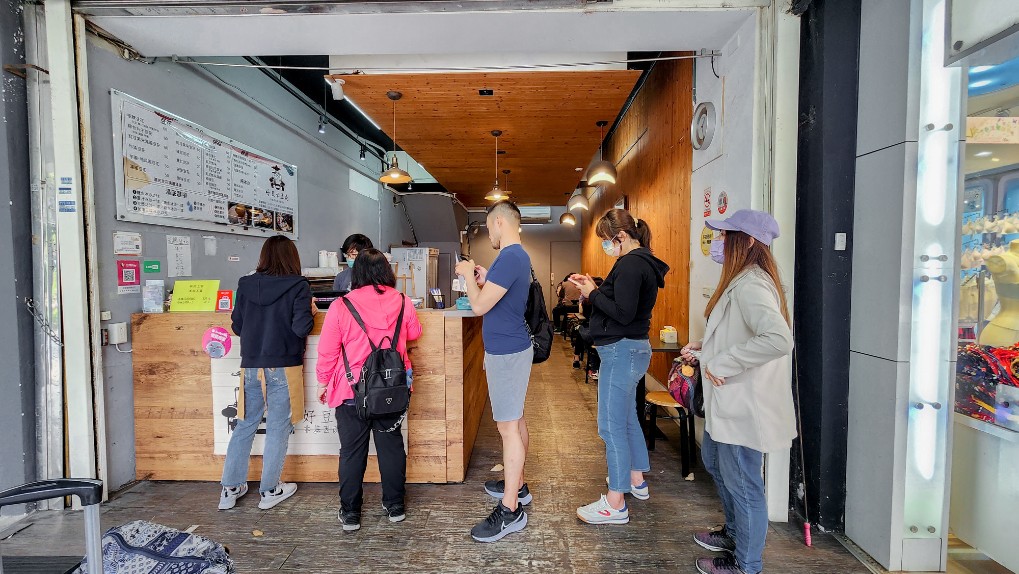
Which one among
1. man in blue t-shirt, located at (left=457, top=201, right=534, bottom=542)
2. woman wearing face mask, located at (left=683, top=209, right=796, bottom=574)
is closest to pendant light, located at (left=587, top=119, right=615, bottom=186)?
man in blue t-shirt, located at (left=457, top=201, right=534, bottom=542)

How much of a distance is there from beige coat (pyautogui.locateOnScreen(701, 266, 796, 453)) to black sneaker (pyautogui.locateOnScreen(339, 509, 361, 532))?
181cm

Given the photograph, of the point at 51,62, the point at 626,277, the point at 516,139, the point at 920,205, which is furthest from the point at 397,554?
the point at 516,139

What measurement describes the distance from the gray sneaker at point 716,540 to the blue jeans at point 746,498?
0.79 ft

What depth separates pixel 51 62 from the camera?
239cm

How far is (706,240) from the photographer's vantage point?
306 cm

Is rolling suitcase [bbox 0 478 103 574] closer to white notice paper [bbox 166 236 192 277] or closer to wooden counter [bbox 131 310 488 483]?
wooden counter [bbox 131 310 488 483]

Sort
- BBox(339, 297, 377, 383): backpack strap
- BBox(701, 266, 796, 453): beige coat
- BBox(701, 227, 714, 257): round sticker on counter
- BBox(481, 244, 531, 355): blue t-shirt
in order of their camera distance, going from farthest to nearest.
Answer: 1. BBox(701, 227, 714, 257): round sticker on counter
2. BBox(339, 297, 377, 383): backpack strap
3. BBox(481, 244, 531, 355): blue t-shirt
4. BBox(701, 266, 796, 453): beige coat

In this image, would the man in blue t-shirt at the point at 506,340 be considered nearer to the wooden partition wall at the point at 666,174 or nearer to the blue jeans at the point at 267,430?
the blue jeans at the point at 267,430

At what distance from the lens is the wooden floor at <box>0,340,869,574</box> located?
2.00 meters

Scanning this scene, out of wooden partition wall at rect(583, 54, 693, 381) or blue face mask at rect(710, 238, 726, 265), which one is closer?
blue face mask at rect(710, 238, 726, 265)

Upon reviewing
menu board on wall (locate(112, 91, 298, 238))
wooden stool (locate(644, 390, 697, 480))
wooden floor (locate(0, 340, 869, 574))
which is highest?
menu board on wall (locate(112, 91, 298, 238))

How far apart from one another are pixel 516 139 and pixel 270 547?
188 inches

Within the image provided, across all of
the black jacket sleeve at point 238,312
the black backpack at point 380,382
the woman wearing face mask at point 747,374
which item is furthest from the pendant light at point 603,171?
the black jacket sleeve at point 238,312

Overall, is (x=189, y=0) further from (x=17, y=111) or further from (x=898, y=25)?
(x=898, y=25)
